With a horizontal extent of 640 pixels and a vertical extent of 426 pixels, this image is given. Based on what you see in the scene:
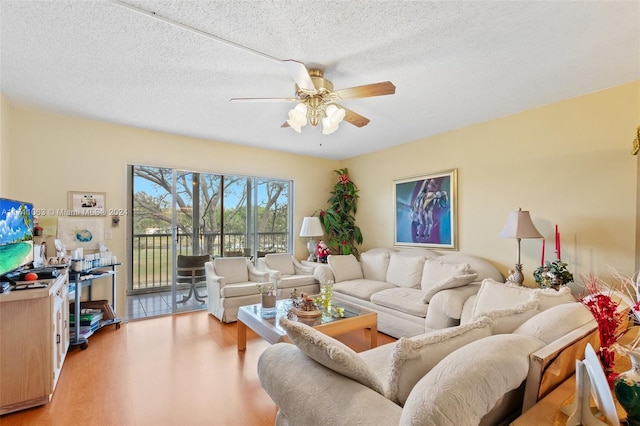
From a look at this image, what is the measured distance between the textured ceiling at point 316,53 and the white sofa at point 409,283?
1.75 metres

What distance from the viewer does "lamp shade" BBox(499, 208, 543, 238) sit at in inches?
109

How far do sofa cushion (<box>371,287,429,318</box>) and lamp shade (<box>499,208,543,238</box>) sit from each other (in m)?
1.08

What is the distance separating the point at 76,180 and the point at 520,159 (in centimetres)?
509

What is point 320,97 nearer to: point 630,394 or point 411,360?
point 411,360

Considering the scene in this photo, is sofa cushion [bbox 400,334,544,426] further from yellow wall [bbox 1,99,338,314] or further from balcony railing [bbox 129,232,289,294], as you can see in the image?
balcony railing [bbox 129,232,289,294]

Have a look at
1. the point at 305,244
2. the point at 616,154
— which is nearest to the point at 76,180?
the point at 305,244

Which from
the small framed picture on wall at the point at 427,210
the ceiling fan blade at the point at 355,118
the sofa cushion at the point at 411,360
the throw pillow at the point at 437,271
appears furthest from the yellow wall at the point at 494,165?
the sofa cushion at the point at 411,360

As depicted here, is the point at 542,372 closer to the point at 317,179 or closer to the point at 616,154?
the point at 616,154

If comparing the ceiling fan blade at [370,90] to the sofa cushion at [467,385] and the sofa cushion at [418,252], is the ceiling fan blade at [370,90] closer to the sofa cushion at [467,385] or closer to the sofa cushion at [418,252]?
the sofa cushion at [467,385]

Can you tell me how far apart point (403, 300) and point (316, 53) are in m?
2.53

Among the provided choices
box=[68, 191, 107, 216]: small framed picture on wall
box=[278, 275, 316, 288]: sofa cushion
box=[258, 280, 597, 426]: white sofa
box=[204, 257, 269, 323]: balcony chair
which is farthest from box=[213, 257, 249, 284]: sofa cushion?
box=[258, 280, 597, 426]: white sofa

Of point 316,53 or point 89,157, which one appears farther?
point 89,157

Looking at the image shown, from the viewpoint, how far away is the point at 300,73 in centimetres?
191

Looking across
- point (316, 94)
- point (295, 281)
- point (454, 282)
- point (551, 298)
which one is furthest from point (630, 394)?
point (295, 281)
